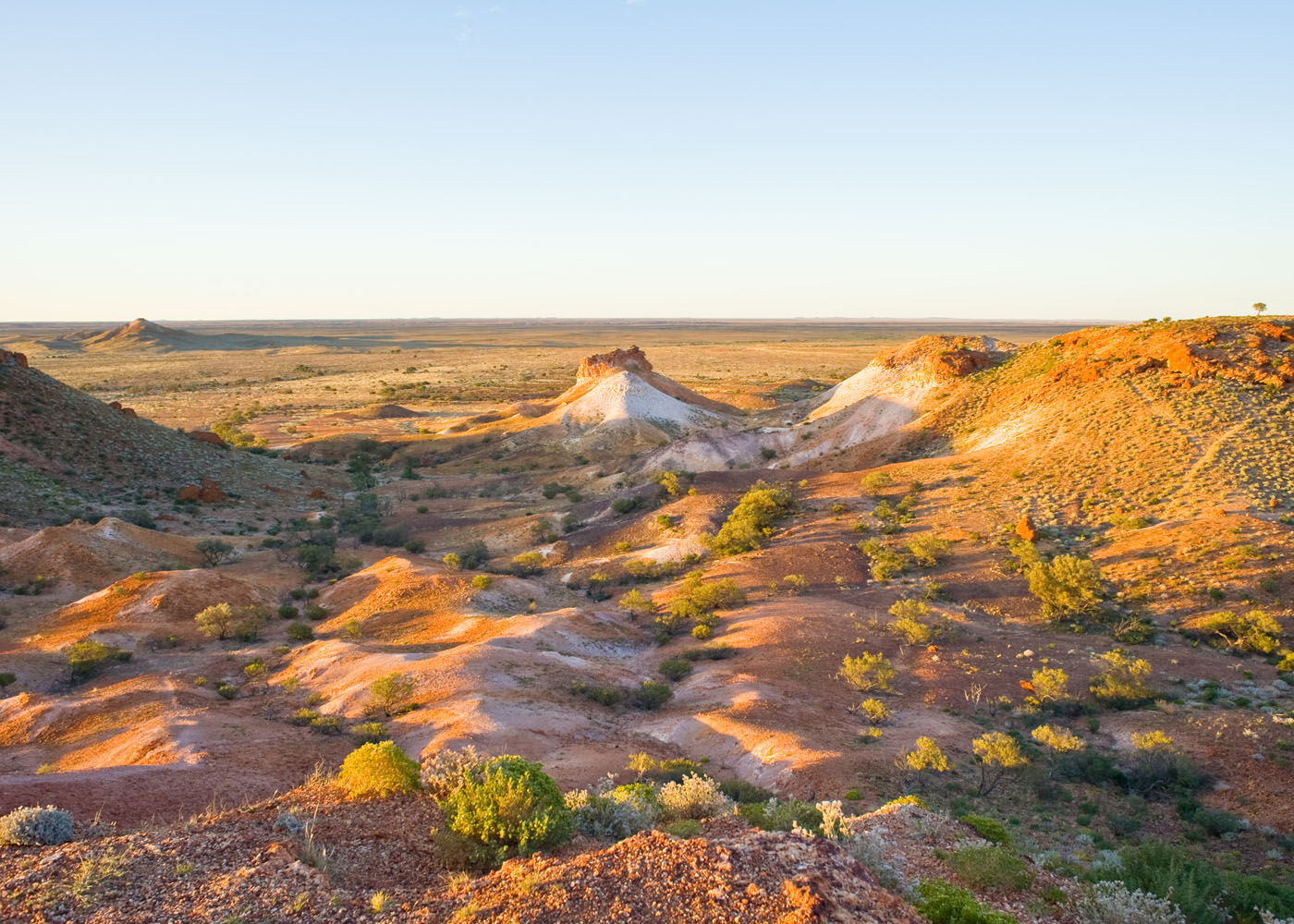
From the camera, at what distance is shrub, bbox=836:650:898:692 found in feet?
57.2

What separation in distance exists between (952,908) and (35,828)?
30.6 feet

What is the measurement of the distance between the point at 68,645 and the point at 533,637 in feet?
40.4

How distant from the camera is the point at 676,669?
62.1ft

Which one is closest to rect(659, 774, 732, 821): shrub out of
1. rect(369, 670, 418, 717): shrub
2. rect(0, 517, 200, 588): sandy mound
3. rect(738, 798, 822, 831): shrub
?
rect(738, 798, 822, 831): shrub

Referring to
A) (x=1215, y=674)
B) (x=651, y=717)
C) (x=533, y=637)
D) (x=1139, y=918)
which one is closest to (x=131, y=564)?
(x=533, y=637)

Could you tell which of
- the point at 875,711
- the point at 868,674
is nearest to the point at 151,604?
the point at 868,674

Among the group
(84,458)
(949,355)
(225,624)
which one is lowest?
(225,624)

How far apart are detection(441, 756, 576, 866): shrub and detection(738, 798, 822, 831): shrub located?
2308mm

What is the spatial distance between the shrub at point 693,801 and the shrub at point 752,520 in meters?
18.5

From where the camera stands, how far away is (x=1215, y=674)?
1750 centimetres

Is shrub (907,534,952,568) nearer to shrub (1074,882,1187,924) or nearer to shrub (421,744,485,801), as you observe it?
shrub (1074,882,1187,924)

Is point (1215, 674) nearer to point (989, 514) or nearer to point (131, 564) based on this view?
point (989, 514)

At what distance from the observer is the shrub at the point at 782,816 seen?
9.13m

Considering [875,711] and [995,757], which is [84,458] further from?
[995,757]
